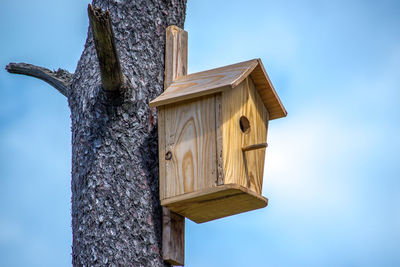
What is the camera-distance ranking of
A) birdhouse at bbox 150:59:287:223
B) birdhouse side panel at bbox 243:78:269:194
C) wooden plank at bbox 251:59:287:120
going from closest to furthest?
1. birdhouse at bbox 150:59:287:223
2. birdhouse side panel at bbox 243:78:269:194
3. wooden plank at bbox 251:59:287:120

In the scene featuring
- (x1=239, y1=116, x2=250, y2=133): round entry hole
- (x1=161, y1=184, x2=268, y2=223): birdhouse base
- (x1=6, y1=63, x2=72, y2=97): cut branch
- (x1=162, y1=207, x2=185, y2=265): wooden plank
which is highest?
(x1=6, y1=63, x2=72, y2=97): cut branch

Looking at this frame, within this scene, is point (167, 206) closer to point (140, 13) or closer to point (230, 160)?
point (230, 160)

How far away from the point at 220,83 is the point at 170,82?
0.44 m

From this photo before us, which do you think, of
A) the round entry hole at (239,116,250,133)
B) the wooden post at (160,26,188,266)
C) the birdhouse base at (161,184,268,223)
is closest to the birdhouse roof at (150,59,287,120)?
the wooden post at (160,26,188,266)

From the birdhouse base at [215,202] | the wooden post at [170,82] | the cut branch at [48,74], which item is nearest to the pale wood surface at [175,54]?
the wooden post at [170,82]

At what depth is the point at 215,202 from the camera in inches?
137

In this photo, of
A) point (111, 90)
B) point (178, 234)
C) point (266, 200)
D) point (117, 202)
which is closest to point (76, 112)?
point (111, 90)

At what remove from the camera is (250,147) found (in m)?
3.54

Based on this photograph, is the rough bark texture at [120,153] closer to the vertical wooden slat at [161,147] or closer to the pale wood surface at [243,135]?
the vertical wooden slat at [161,147]

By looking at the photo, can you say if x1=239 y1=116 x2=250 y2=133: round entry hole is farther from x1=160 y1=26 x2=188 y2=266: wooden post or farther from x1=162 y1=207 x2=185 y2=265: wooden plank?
x1=162 y1=207 x2=185 y2=265: wooden plank

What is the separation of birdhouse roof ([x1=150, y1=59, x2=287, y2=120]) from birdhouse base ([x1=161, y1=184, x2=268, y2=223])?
514mm

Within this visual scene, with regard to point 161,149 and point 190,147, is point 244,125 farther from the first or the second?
point 161,149

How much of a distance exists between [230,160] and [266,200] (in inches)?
16.8

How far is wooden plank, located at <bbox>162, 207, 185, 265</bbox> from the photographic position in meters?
3.43
